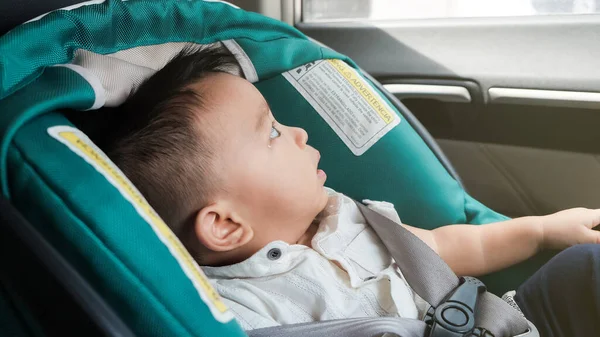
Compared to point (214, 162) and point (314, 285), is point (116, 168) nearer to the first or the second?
point (214, 162)

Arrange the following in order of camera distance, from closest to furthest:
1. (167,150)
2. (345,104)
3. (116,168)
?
(116,168)
(167,150)
(345,104)

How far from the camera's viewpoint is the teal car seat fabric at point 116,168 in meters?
0.53

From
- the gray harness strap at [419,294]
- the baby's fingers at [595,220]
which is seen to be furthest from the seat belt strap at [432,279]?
the baby's fingers at [595,220]

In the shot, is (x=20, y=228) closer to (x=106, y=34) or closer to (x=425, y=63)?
(x=106, y=34)

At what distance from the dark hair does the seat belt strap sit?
0.28 meters

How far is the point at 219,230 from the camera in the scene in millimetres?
761

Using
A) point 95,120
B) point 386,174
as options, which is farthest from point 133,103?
point 386,174

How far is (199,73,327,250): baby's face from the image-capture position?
0.75 meters

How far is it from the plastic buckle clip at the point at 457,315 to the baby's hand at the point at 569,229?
0.19 meters

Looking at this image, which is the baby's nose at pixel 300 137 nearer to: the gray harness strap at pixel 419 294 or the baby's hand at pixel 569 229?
the gray harness strap at pixel 419 294

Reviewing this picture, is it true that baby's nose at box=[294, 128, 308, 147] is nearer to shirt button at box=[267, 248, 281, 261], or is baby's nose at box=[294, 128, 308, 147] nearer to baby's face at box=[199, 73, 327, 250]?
baby's face at box=[199, 73, 327, 250]

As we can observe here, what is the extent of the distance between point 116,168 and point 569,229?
69cm

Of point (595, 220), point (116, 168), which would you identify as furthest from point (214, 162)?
A: point (595, 220)

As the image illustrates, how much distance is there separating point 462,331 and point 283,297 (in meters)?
0.23
